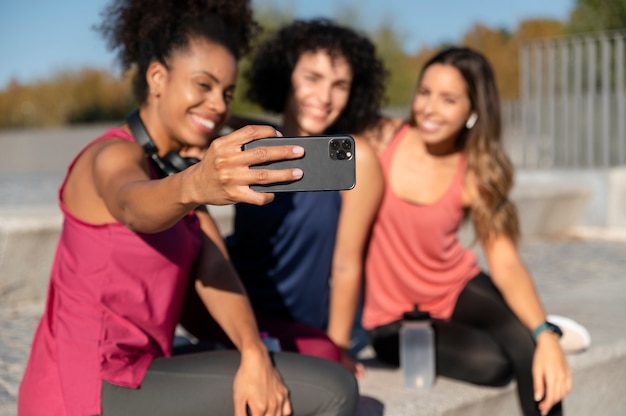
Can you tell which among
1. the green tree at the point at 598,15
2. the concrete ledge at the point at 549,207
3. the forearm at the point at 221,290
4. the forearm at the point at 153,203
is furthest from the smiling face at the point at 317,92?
the green tree at the point at 598,15

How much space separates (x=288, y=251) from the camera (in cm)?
348

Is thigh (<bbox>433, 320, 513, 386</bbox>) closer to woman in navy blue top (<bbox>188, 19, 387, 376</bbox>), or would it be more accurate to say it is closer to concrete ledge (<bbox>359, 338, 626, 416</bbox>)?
concrete ledge (<bbox>359, 338, 626, 416</bbox>)

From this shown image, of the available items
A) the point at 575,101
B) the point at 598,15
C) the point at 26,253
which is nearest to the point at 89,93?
the point at 598,15

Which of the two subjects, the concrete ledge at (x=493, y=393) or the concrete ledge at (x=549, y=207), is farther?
the concrete ledge at (x=549, y=207)

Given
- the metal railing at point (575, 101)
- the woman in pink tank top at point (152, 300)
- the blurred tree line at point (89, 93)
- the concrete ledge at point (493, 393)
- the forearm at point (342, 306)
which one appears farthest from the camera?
the blurred tree line at point (89, 93)

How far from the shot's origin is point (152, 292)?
2412mm

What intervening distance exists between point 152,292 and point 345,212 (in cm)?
117

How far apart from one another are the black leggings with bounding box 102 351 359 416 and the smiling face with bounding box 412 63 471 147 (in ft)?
4.59

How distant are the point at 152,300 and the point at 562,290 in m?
3.72

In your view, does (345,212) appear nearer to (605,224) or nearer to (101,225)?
(101,225)

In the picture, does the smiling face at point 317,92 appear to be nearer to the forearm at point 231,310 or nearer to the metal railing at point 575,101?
the forearm at point 231,310

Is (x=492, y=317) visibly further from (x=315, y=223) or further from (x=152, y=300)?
(x=152, y=300)

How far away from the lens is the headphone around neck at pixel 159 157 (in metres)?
2.42

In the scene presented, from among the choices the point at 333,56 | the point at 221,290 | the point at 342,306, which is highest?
the point at 333,56
